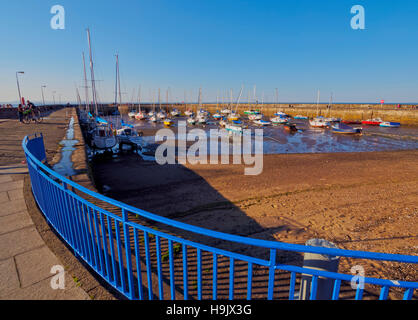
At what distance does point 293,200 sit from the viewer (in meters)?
9.75

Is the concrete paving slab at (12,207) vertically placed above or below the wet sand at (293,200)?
above

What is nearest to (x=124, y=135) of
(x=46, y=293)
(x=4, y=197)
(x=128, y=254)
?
(x=4, y=197)

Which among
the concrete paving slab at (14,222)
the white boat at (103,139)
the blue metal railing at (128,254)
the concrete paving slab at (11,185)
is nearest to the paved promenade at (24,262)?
the concrete paving slab at (14,222)

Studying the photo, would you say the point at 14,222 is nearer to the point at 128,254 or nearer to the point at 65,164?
the point at 128,254

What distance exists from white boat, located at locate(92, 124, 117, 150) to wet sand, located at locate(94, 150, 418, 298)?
2.56 meters

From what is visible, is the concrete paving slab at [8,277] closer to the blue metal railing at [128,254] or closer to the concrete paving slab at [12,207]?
the blue metal railing at [128,254]

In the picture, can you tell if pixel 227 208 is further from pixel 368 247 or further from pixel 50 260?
pixel 50 260

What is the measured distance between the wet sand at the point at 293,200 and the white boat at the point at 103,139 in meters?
2.56

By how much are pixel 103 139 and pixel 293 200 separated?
15612mm

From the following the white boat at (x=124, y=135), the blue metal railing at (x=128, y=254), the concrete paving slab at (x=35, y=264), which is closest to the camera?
the blue metal railing at (x=128, y=254)

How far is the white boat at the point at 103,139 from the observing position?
1852 cm

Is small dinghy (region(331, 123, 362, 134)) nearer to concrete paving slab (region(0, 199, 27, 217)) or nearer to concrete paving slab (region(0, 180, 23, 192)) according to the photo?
concrete paving slab (region(0, 180, 23, 192))

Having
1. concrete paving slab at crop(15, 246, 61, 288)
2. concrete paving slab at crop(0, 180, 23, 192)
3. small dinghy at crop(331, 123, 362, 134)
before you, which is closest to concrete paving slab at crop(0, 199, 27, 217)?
concrete paving slab at crop(0, 180, 23, 192)

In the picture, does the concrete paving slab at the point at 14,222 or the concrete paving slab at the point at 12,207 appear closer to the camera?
the concrete paving slab at the point at 14,222
